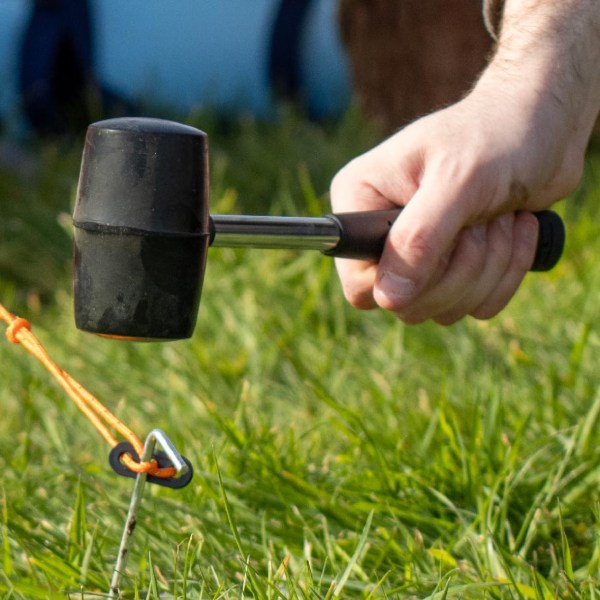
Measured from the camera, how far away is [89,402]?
1.18 meters

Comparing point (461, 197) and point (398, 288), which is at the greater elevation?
point (461, 197)

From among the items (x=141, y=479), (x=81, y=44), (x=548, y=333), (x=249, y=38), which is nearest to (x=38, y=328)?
(x=548, y=333)

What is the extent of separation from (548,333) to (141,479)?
1.38m

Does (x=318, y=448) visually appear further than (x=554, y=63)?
Yes

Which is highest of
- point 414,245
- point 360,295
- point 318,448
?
point 414,245

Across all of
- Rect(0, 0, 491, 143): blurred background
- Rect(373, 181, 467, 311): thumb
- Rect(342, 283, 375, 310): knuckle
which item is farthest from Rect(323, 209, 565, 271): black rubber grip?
Rect(0, 0, 491, 143): blurred background

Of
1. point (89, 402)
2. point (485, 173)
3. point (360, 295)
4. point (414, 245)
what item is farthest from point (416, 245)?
point (89, 402)

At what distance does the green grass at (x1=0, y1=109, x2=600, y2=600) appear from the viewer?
4.59 ft

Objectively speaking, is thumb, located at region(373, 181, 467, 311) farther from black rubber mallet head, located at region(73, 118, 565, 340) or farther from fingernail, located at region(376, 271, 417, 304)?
black rubber mallet head, located at region(73, 118, 565, 340)

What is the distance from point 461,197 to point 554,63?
0.26m

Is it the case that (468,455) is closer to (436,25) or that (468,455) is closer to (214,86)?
(436,25)

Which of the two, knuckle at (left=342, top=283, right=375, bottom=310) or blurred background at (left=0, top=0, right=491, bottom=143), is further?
blurred background at (left=0, top=0, right=491, bottom=143)

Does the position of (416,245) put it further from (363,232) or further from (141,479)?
(141,479)

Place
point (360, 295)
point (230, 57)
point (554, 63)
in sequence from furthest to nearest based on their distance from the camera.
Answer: point (230, 57)
point (360, 295)
point (554, 63)
